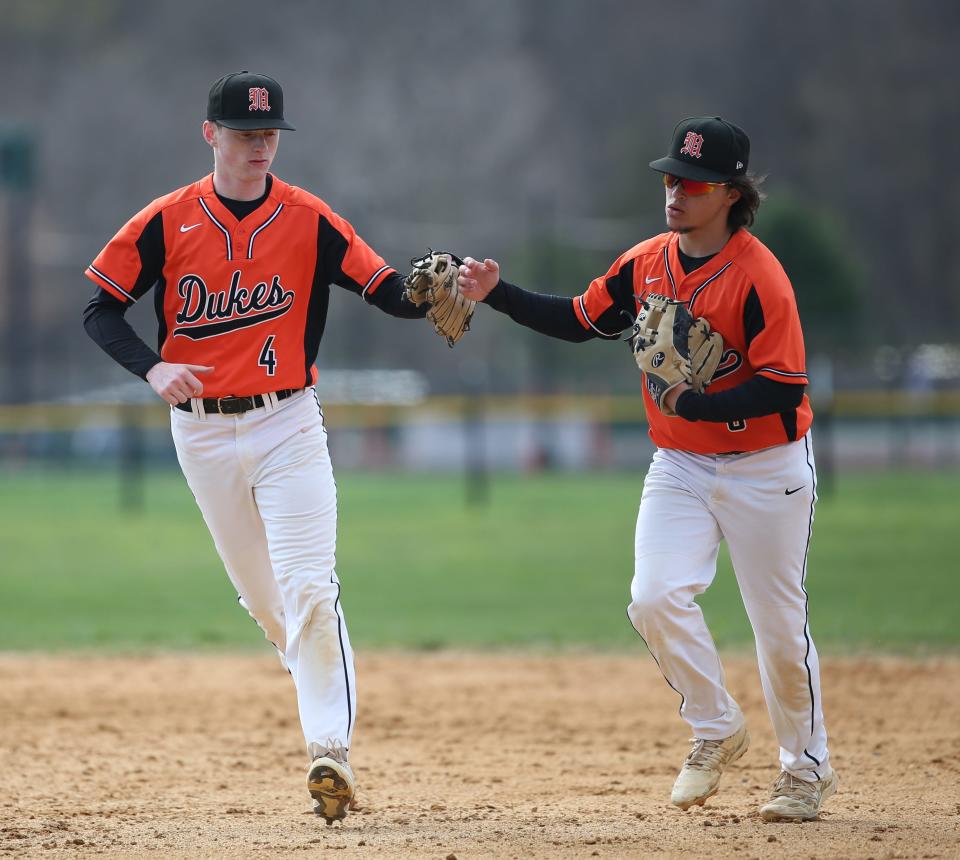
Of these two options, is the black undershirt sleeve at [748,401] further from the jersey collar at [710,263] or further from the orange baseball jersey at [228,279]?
the orange baseball jersey at [228,279]

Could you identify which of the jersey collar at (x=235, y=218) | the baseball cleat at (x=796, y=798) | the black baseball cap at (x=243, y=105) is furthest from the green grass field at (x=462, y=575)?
the black baseball cap at (x=243, y=105)

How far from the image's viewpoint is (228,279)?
4.60m

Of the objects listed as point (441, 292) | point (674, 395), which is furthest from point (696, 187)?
point (441, 292)

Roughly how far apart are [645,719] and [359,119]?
2081 inches

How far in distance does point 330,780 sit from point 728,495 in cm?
146

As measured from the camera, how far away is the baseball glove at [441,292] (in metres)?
4.68

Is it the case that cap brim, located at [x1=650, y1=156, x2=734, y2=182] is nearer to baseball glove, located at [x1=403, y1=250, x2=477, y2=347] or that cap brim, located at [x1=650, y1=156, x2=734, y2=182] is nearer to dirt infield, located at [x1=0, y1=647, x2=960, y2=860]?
baseball glove, located at [x1=403, y1=250, x2=477, y2=347]

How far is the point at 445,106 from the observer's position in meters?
58.5

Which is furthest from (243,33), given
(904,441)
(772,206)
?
(904,441)

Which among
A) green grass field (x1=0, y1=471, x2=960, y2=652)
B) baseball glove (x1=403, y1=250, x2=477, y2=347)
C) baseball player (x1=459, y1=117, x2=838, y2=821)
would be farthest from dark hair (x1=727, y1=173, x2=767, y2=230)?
green grass field (x1=0, y1=471, x2=960, y2=652)

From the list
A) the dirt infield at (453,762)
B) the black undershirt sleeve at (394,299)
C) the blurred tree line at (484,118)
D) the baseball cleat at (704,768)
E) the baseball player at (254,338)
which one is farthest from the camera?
the blurred tree line at (484,118)

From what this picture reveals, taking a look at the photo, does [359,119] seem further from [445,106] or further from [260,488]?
[260,488]

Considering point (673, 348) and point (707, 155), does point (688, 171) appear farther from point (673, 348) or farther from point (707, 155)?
point (673, 348)

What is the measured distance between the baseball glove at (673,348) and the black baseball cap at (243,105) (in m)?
1.28
